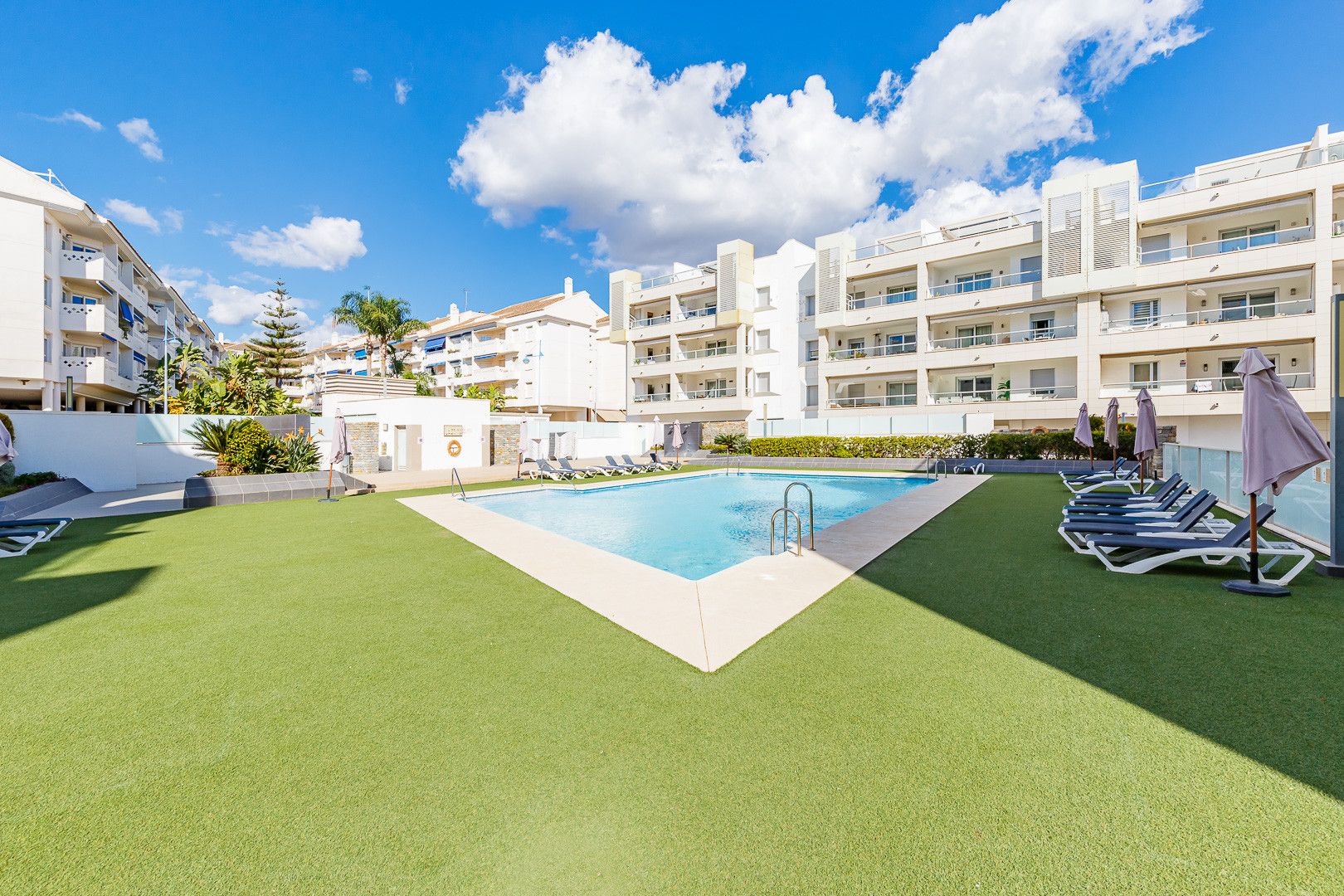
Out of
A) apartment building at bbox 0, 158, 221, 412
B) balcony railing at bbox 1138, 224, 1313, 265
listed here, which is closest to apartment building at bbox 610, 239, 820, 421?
balcony railing at bbox 1138, 224, 1313, 265

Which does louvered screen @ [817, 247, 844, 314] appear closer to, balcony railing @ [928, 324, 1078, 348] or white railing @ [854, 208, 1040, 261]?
white railing @ [854, 208, 1040, 261]

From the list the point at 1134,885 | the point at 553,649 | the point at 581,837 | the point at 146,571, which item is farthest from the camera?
the point at 146,571

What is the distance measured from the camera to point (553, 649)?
4660 millimetres

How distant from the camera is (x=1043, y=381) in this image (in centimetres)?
3134

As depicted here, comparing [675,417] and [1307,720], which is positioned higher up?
[675,417]

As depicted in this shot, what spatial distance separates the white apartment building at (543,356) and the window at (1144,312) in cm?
3738

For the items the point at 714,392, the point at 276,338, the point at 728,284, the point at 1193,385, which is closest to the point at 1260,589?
the point at 1193,385

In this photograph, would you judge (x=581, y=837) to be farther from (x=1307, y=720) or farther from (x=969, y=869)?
(x=1307, y=720)

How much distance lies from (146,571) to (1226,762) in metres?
10.6

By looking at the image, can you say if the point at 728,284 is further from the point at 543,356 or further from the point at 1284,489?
the point at 1284,489

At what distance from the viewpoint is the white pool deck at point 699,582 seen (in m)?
4.98

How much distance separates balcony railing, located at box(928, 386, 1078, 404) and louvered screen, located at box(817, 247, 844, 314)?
8.20 m

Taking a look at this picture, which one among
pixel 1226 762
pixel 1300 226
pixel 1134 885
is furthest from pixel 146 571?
pixel 1300 226

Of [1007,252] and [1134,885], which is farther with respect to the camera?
[1007,252]
